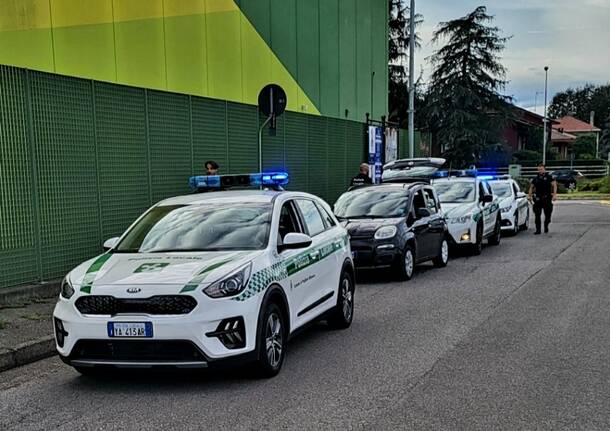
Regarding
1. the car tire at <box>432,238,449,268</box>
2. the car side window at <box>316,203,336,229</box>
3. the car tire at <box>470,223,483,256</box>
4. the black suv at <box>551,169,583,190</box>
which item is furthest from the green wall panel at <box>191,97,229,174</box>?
the black suv at <box>551,169,583,190</box>

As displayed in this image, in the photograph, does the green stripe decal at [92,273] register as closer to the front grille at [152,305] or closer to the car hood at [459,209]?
the front grille at [152,305]

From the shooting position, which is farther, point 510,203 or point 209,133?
point 510,203

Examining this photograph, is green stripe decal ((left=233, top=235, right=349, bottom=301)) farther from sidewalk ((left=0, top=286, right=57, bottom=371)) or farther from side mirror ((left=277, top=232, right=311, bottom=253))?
sidewalk ((left=0, top=286, right=57, bottom=371))

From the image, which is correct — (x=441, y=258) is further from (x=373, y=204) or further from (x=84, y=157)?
(x=84, y=157)

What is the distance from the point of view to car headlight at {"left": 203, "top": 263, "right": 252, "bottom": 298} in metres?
5.32

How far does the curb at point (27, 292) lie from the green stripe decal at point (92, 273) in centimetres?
283

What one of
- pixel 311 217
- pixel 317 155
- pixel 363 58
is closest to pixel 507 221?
pixel 317 155

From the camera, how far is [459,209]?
1491cm

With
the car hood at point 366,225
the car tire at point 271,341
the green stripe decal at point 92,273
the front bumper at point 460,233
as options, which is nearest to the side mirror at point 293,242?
the car tire at point 271,341

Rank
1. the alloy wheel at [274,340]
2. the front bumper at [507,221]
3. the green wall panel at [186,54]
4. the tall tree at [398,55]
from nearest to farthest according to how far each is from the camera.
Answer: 1. the alloy wheel at [274,340]
2. the green wall panel at [186,54]
3. the front bumper at [507,221]
4. the tall tree at [398,55]

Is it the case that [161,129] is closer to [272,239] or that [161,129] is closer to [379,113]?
[272,239]

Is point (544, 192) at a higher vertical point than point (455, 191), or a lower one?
lower

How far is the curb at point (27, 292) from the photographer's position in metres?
8.46

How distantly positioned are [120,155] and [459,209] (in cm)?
782
